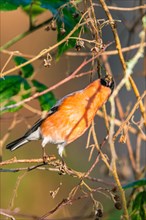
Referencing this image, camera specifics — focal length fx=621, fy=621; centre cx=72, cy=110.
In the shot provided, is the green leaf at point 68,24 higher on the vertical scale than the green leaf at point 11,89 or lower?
higher

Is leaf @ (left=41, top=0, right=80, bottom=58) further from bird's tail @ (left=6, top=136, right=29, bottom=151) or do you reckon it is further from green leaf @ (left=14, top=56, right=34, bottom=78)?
bird's tail @ (left=6, top=136, right=29, bottom=151)

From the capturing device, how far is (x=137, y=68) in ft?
23.8

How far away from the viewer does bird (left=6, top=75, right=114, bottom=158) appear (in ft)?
8.57

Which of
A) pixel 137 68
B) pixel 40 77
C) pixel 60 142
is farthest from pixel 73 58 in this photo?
pixel 60 142

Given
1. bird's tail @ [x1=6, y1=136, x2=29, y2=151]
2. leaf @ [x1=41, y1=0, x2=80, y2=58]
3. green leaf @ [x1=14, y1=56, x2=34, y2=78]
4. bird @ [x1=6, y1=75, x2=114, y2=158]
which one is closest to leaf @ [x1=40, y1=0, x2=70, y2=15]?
leaf @ [x1=41, y1=0, x2=80, y2=58]

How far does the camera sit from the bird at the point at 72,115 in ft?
8.57

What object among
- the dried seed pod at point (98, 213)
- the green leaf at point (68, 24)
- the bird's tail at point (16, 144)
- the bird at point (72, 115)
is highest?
the green leaf at point (68, 24)

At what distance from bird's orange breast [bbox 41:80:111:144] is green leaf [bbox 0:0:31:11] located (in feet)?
1.48

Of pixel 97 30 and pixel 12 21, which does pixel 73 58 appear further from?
pixel 97 30

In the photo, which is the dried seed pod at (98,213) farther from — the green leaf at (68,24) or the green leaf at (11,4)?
the green leaf at (11,4)

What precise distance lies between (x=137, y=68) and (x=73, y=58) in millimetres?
1420

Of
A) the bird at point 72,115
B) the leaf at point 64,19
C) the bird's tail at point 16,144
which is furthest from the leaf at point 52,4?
the bird's tail at point 16,144

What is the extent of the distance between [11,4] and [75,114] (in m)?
0.59

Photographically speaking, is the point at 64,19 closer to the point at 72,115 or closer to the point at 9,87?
the point at 9,87
